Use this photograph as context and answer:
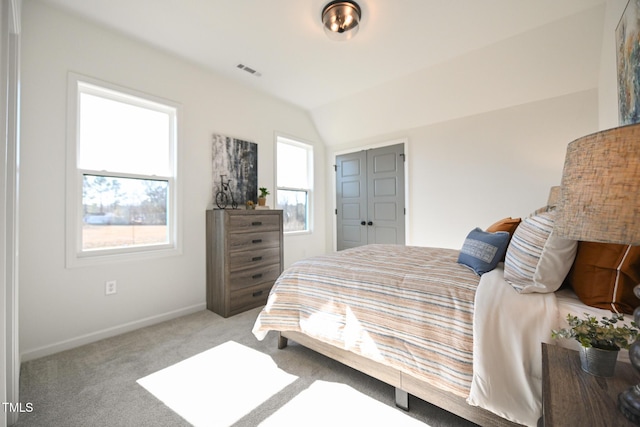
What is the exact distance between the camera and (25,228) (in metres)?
2.01

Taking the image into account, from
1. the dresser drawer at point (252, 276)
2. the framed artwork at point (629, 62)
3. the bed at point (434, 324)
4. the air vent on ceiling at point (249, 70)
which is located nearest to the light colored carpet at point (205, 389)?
the bed at point (434, 324)

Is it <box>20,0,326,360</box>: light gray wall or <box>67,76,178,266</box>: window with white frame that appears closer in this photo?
<box>20,0,326,360</box>: light gray wall

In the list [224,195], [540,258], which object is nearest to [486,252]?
[540,258]

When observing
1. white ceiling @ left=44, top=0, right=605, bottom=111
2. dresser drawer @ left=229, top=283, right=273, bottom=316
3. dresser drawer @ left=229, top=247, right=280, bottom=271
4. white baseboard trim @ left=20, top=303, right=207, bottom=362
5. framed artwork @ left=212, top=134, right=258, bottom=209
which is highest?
white ceiling @ left=44, top=0, right=605, bottom=111

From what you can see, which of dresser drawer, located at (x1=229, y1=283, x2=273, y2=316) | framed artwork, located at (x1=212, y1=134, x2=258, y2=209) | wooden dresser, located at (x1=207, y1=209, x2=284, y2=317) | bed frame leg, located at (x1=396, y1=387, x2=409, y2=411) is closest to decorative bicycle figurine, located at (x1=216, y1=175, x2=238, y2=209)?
framed artwork, located at (x1=212, y1=134, x2=258, y2=209)

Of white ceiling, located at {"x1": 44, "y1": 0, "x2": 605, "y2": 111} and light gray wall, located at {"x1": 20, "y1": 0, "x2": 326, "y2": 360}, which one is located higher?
white ceiling, located at {"x1": 44, "y1": 0, "x2": 605, "y2": 111}

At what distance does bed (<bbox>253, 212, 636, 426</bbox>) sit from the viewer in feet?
3.56

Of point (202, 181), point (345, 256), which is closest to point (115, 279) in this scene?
point (202, 181)

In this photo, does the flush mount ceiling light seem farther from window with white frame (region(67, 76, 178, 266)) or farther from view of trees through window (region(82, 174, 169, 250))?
view of trees through window (region(82, 174, 169, 250))

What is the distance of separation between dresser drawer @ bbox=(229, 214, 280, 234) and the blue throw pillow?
7.31 ft

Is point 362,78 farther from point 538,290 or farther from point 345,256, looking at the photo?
point 538,290

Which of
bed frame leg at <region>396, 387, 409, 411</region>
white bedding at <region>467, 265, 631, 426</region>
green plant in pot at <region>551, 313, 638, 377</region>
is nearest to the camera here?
green plant in pot at <region>551, 313, 638, 377</region>

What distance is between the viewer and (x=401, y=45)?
2.68 m

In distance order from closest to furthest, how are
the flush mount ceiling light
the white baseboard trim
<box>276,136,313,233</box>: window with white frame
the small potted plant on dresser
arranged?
the white baseboard trim < the flush mount ceiling light < the small potted plant on dresser < <box>276,136,313,233</box>: window with white frame
